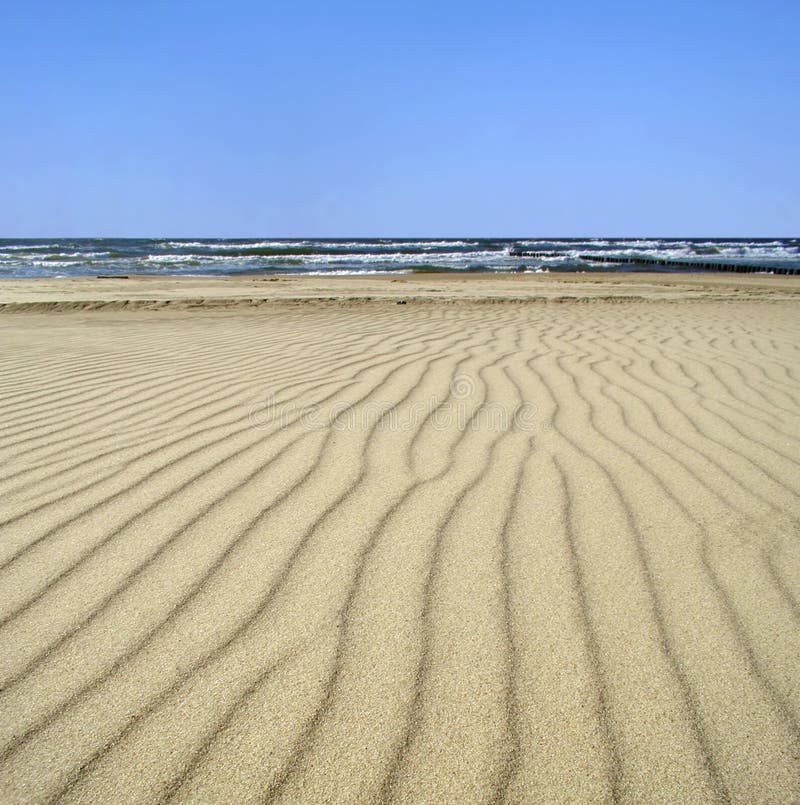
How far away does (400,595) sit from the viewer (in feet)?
5.06

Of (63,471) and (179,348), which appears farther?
(179,348)

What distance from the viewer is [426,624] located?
1.44 m

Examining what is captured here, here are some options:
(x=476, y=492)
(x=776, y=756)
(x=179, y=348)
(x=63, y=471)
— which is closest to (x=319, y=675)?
(x=776, y=756)

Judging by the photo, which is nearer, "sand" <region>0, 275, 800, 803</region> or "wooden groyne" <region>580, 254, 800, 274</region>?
"sand" <region>0, 275, 800, 803</region>

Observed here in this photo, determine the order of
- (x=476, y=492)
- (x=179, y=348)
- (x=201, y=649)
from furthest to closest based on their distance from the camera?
(x=179, y=348)
(x=476, y=492)
(x=201, y=649)

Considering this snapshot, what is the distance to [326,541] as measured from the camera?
5.87 feet

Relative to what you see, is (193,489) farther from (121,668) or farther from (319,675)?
(319,675)

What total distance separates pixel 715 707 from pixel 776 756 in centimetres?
12

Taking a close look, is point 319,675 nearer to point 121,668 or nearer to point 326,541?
point 121,668

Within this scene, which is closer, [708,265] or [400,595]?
[400,595]

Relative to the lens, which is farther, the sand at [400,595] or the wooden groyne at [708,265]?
the wooden groyne at [708,265]

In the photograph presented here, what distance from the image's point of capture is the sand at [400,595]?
43.0 inches

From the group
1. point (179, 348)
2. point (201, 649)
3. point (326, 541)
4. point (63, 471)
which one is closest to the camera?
point (201, 649)

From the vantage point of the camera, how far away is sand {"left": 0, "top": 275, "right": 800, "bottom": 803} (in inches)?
43.0
